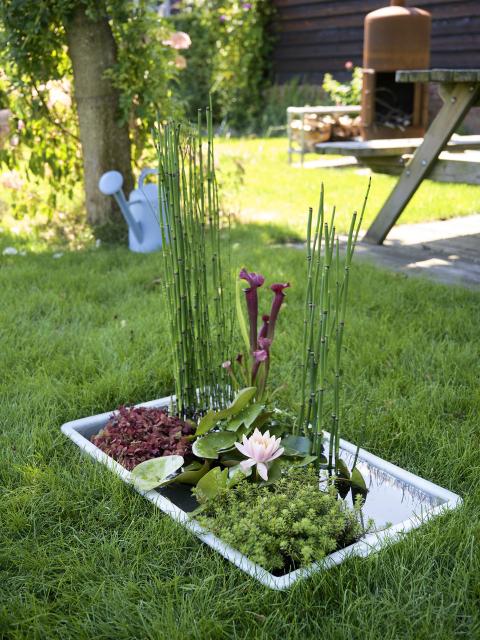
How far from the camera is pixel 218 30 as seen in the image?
29.4ft

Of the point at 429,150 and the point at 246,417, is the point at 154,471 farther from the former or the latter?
the point at 429,150

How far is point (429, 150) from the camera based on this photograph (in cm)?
347

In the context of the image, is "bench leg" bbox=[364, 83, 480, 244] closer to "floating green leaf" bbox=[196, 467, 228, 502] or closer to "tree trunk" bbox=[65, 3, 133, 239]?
"tree trunk" bbox=[65, 3, 133, 239]

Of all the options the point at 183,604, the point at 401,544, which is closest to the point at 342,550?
the point at 401,544

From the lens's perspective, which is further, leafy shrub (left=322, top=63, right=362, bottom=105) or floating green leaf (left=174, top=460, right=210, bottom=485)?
leafy shrub (left=322, top=63, right=362, bottom=105)

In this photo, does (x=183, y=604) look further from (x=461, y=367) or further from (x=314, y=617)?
(x=461, y=367)

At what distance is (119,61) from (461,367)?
2502 millimetres

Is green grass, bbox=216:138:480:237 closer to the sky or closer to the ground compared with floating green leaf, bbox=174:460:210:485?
closer to the sky

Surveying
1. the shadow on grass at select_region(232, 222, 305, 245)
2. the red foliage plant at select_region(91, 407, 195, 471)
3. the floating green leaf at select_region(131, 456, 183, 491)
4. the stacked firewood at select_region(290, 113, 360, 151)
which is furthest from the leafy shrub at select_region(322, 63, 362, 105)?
the floating green leaf at select_region(131, 456, 183, 491)

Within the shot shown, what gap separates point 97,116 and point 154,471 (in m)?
2.67

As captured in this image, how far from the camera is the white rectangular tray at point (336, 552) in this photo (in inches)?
50.4

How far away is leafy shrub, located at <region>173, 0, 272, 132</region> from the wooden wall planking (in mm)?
244

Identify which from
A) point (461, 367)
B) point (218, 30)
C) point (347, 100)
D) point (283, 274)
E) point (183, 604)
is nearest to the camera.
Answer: point (183, 604)

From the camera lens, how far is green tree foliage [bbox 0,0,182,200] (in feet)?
11.9
